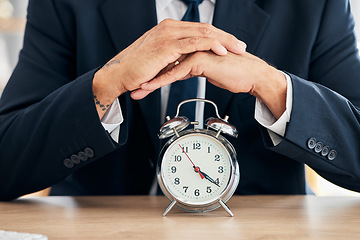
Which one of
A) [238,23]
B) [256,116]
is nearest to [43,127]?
[256,116]

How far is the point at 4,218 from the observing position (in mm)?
1251

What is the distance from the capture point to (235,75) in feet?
4.51

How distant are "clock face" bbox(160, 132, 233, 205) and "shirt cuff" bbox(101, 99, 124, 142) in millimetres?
232

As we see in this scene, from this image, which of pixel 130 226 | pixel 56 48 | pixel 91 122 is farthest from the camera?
pixel 56 48

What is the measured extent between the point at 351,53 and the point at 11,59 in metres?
2.96

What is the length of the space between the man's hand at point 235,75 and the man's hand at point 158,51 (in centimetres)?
2

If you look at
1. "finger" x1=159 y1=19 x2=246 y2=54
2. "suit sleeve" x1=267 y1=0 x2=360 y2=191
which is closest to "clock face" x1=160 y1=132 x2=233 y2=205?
"suit sleeve" x1=267 y1=0 x2=360 y2=191

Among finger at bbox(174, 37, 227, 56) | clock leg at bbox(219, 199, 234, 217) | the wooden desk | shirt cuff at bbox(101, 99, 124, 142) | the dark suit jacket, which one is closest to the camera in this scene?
the wooden desk

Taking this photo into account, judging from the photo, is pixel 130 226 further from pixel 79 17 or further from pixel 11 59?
pixel 11 59

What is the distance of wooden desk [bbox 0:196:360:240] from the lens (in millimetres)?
1054

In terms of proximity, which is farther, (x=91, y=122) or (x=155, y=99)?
(x=155, y=99)

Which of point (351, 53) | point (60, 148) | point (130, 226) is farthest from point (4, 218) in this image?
point (351, 53)

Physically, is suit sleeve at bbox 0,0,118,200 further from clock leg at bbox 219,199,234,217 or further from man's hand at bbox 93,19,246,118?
clock leg at bbox 219,199,234,217

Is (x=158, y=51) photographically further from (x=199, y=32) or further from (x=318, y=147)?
(x=318, y=147)
